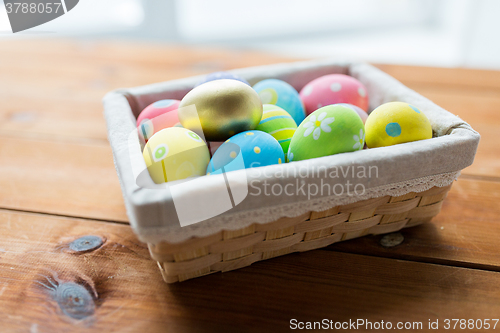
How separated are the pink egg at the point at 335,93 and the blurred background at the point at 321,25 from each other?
1.16 m

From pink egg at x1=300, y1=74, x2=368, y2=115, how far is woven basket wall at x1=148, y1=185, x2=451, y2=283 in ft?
0.64

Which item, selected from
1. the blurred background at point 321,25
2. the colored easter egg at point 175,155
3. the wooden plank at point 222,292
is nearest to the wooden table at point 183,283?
the wooden plank at point 222,292

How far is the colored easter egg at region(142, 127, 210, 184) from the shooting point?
1.47ft

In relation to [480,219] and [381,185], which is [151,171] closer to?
[381,185]

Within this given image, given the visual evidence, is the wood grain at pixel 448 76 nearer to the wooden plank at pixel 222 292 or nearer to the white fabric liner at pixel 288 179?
the white fabric liner at pixel 288 179

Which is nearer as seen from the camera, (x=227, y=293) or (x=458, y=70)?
(x=227, y=293)

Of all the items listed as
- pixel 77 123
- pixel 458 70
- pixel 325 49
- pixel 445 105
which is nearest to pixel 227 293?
pixel 77 123

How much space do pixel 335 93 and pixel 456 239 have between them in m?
0.27

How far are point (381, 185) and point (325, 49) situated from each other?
190 centimetres

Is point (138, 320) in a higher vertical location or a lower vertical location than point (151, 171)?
lower

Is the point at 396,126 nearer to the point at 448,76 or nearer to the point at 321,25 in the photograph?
the point at 448,76

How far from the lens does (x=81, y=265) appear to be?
484 mm

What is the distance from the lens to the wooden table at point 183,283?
1.38 ft

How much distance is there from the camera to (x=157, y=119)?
54cm
